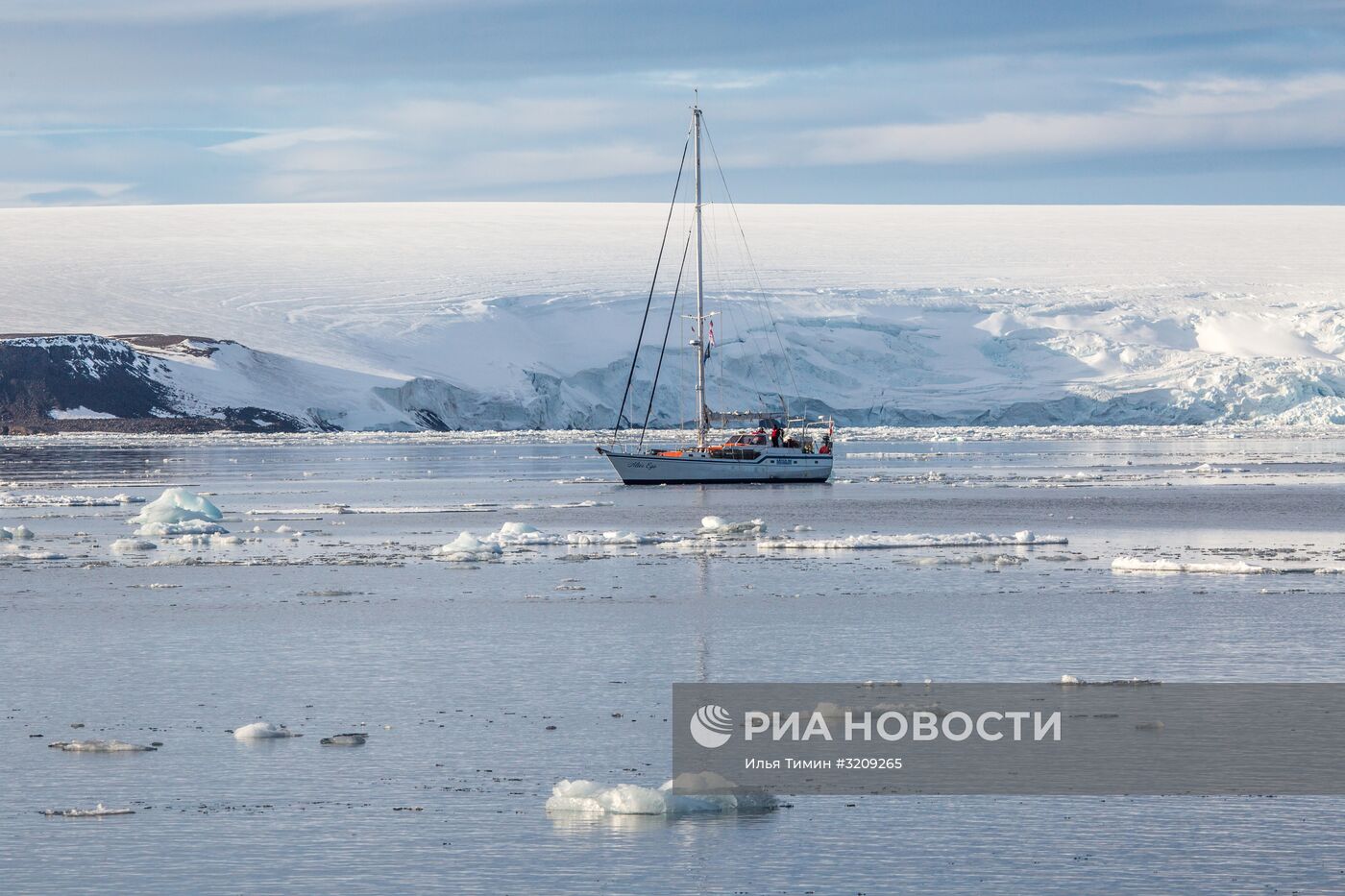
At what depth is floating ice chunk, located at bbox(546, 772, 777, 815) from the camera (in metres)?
7.74

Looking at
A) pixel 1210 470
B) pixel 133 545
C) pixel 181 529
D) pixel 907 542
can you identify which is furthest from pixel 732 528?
pixel 1210 470

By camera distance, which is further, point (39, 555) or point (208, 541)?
point (208, 541)

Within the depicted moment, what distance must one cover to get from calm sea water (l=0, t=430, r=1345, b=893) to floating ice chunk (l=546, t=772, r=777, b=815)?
0.08 meters

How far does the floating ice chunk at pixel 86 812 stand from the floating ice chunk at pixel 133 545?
13694 mm

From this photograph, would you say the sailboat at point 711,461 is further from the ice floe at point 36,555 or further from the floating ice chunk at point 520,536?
the ice floe at point 36,555

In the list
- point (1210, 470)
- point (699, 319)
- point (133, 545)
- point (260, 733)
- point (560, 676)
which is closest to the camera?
point (260, 733)

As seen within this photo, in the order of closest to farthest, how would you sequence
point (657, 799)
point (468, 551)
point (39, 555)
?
point (657, 799) → point (468, 551) → point (39, 555)

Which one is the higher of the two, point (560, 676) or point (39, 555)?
point (560, 676)

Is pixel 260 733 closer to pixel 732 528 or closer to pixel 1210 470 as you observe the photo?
pixel 732 528

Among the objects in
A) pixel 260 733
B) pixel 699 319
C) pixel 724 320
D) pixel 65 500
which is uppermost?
pixel 724 320

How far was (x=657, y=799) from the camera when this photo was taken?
7.75 meters

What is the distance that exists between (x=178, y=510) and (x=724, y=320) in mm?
59756

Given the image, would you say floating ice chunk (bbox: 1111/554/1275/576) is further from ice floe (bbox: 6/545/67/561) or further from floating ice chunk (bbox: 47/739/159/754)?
ice floe (bbox: 6/545/67/561)

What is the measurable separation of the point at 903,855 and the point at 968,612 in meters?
7.33
